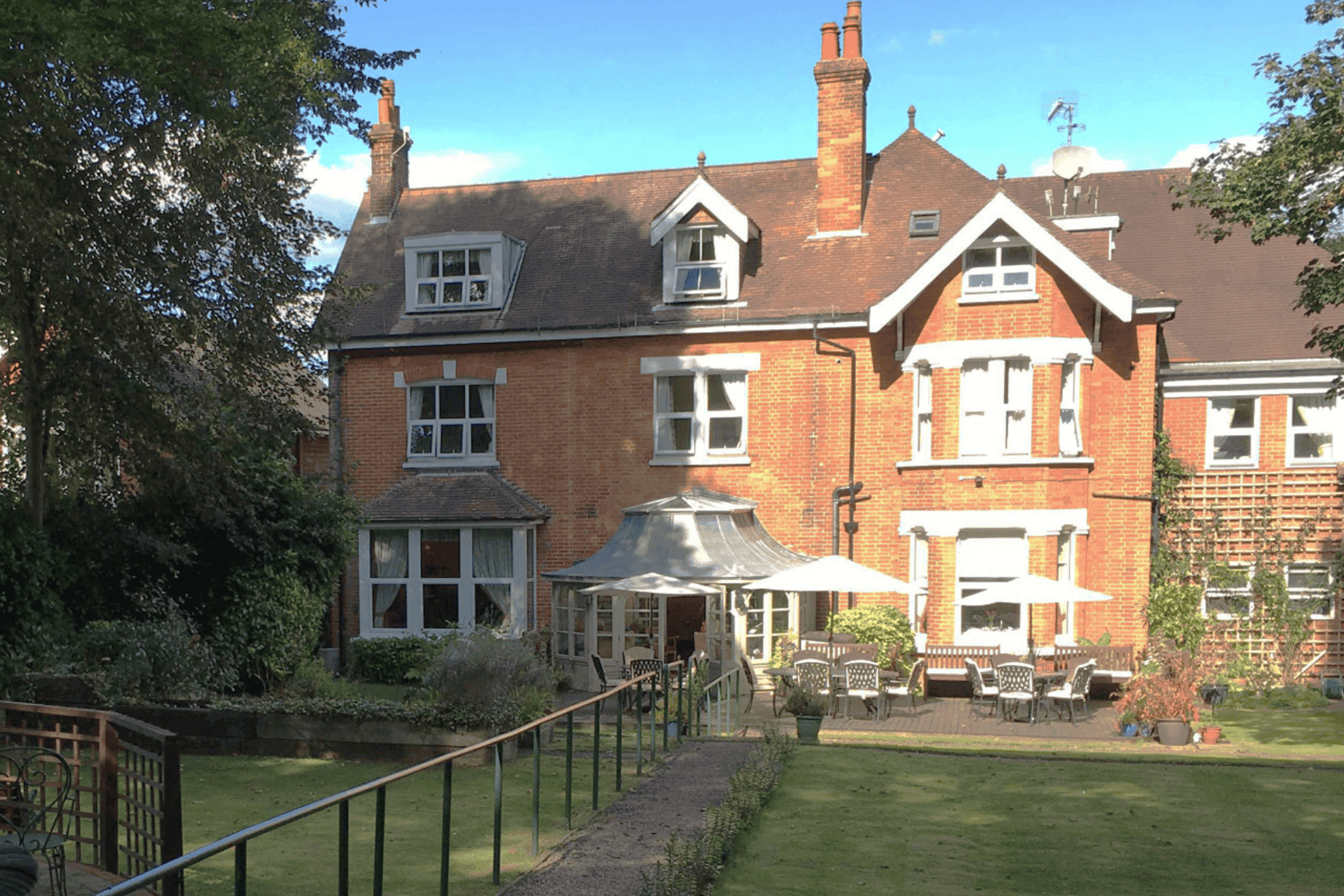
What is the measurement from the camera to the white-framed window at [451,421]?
24.5 meters

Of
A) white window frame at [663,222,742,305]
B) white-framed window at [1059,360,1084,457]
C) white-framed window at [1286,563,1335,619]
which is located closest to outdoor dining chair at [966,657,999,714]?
white-framed window at [1059,360,1084,457]

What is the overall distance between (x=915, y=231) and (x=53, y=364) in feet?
51.5

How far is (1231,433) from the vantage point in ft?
74.9

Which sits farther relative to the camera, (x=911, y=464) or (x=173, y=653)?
(x=911, y=464)

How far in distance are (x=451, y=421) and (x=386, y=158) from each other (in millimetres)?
7629

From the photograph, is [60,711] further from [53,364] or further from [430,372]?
[430,372]

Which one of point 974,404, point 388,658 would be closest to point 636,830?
point 974,404

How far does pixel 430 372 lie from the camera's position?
80.7 feet

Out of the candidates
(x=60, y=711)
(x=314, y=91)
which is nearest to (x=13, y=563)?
(x=60, y=711)

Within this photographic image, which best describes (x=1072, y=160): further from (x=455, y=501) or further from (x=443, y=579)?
(x=443, y=579)

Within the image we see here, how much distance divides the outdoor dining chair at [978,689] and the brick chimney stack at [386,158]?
16.9 meters

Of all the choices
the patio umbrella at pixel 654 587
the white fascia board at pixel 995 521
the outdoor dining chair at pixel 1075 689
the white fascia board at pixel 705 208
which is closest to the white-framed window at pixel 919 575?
the white fascia board at pixel 995 521

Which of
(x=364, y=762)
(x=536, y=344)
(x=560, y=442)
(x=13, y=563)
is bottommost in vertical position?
(x=364, y=762)

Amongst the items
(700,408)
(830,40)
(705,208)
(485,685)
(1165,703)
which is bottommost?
(1165,703)
